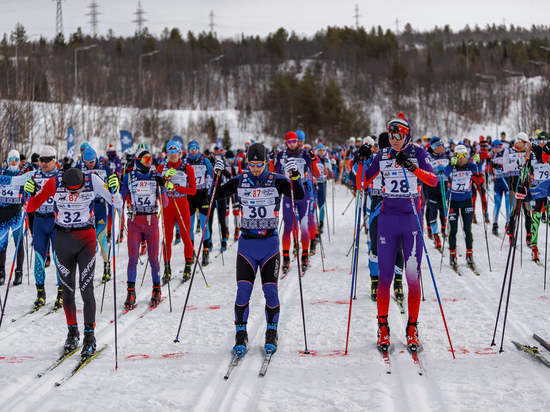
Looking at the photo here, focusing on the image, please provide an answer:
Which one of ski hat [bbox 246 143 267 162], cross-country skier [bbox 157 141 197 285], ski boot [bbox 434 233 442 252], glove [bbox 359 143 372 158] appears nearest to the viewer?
ski hat [bbox 246 143 267 162]

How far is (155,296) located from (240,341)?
2.28 metres

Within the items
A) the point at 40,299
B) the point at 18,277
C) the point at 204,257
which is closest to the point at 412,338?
the point at 40,299

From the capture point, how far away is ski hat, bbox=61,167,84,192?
4.75 metres

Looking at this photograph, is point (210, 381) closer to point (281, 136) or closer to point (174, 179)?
point (174, 179)

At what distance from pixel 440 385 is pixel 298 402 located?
1229mm

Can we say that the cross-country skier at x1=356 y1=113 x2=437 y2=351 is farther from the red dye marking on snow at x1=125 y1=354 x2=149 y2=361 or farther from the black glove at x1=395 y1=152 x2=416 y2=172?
the red dye marking on snow at x1=125 y1=354 x2=149 y2=361

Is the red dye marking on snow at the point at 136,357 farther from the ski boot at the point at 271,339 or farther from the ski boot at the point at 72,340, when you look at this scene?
the ski boot at the point at 271,339

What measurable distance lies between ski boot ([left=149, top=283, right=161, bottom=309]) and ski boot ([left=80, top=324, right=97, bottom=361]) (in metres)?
1.56

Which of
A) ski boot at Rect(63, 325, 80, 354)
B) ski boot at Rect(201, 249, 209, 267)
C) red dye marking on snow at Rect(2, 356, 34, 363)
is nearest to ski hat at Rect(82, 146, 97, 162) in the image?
ski boot at Rect(201, 249, 209, 267)

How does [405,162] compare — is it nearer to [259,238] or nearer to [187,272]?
[259,238]

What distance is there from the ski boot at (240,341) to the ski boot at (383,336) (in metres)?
1.38

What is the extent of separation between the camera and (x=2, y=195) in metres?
7.58

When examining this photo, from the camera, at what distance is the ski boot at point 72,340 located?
187 inches

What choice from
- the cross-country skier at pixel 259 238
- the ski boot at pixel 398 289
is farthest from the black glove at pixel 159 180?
the ski boot at pixel 398 289
